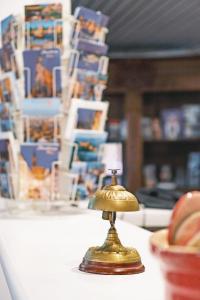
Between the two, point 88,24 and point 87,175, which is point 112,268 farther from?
point 88,24

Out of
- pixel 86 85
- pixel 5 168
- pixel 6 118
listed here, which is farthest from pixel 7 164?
pixel 86 85

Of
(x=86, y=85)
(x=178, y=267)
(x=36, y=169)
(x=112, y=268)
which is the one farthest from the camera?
(x=86, y=85)

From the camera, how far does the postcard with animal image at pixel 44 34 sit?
1.82 meters

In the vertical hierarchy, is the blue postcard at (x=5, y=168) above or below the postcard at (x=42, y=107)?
below

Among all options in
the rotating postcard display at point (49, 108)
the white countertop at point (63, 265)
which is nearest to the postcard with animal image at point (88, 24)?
the rotating postcard display at point (49, 108)

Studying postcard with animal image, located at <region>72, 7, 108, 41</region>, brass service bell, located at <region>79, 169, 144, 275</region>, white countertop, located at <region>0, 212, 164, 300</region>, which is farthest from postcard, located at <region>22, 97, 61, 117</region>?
brass service bell, located at <region>79, 169, 144, 275</region>

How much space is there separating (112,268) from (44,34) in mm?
1148

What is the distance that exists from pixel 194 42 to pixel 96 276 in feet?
13.6

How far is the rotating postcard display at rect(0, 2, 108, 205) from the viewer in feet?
5.90

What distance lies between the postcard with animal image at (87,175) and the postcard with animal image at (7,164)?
0.65ft

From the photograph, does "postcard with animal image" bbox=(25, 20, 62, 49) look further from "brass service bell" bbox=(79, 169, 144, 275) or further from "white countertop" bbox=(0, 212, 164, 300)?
"brass service bell" bbox=(79, 169, 144, 275)

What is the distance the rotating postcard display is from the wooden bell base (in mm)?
961

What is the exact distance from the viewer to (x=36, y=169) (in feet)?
5.90

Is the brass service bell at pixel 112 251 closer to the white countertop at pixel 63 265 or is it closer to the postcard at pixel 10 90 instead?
the white countertop at pixel 63 265
